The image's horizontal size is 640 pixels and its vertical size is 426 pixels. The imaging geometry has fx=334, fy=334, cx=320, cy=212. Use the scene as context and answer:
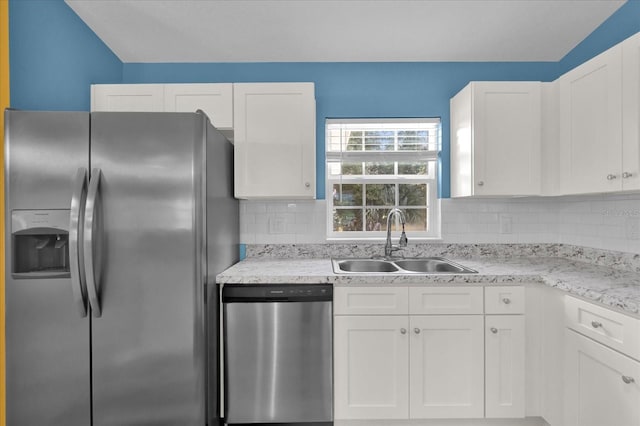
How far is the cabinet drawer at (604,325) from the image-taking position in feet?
4.38

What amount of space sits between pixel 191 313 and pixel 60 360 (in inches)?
25.6

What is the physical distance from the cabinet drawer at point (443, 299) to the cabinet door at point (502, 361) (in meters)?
0.14

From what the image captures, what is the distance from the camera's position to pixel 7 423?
1.58 metres

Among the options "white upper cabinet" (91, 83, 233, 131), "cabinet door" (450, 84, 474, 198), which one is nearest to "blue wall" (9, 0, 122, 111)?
"white upper cabinet" (91, 83, 233, 131)

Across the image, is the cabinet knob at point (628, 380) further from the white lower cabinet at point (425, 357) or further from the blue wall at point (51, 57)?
the blue wall at point (51, 57)

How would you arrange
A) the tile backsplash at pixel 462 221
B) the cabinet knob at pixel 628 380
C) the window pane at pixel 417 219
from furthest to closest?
1. the window pane at pixel 417 219
2. the tile backsplash at pixel 462 221
3. the cabinet knob at pixel 628 380

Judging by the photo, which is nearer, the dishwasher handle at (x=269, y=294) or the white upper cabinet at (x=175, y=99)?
the dishwasher handle at (x=269, y=294)

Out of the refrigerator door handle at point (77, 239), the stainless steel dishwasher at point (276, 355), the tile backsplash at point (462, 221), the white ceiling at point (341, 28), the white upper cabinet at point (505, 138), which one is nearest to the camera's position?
the refrigerator door handle at point (77, 239)

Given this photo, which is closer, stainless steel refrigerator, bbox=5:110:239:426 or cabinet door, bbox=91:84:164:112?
stainless steel refrigerator, bbox=5:110:239:426

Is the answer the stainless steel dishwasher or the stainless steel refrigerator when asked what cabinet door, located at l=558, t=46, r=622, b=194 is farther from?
the stainless steel refrigerator

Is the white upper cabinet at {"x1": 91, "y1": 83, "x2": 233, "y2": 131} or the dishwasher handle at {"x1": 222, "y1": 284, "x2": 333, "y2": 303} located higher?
the white upper cabinet at {"x1": 91, "y1": 83, "x2": 233, "y2": 131}

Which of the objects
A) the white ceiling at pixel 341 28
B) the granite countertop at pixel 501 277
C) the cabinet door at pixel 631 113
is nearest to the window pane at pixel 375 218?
the granite countertop at pixel 501 277

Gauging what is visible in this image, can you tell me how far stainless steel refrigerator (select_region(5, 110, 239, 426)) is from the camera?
5.13ft

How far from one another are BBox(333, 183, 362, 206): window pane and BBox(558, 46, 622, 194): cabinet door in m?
1.40
